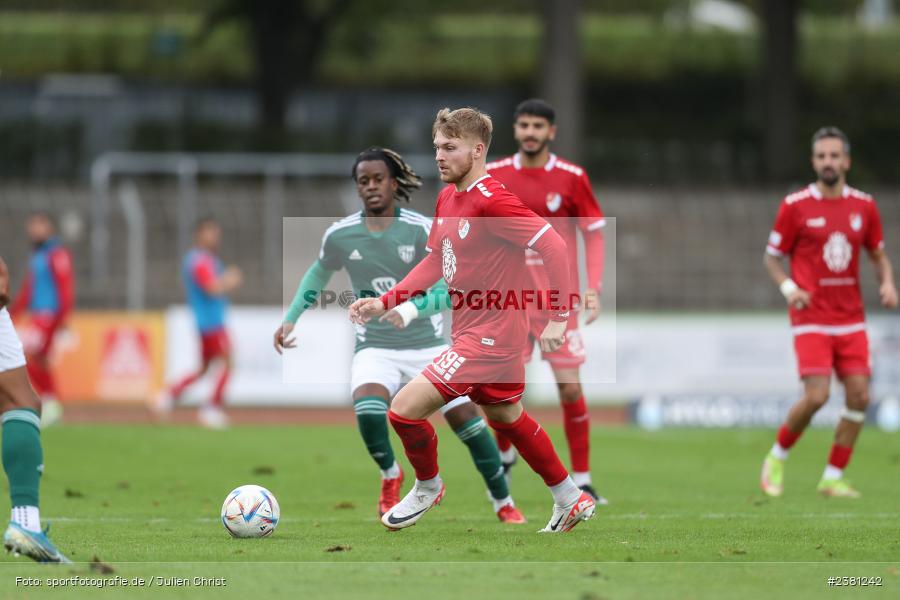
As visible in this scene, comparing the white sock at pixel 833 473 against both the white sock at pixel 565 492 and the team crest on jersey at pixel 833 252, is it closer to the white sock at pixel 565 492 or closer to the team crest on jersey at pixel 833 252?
the team crest on jersey at pixel 833 252

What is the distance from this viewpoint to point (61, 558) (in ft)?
23.6

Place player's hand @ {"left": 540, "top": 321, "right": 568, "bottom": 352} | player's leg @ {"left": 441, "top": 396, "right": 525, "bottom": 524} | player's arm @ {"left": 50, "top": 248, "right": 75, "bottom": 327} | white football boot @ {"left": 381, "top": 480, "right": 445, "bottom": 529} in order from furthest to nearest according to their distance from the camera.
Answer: player's arm @ {"left": 50, "top": 248, "right": 75, "bottom": 327}, player's leg @ {"left": 441, "top": 396, "right": 525, "bottom": 524}, white football boot @ {"left": 381, "top": 480, "right": 445, "bottom": 529}, player's hand @ {"left": 540, "top": 321, "right": 568, "bottom": 352}

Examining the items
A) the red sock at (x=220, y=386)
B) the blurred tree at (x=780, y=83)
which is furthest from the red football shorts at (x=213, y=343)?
the blurred tree at (x=780, y=83)

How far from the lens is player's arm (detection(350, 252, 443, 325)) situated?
7.93 m

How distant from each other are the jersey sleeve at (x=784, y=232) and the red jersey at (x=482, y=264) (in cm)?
341

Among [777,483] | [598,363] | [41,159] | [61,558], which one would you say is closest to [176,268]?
[41,159]

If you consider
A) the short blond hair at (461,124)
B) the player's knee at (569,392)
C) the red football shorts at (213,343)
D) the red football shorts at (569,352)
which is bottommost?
the red football shorts at (213,343)

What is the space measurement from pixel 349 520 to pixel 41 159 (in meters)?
21.5

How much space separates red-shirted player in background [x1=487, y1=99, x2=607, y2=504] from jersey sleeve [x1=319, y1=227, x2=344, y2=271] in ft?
5.01

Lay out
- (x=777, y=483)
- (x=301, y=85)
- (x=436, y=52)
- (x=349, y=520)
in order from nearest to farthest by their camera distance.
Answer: (x=349, y=520) < (x=777, y=483) < (x=301, y=85) < (x=436, y=52)

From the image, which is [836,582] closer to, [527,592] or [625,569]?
[625,569]

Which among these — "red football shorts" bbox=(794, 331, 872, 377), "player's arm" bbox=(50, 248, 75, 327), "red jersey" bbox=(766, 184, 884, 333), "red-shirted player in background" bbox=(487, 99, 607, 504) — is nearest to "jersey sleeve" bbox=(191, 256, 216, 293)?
"player's arm" bbox=(50, 248, 75, 327)

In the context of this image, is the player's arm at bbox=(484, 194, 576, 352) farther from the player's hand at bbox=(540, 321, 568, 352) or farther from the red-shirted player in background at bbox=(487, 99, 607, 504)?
the red-shirted player in background at bbox=(487, 99, 607, 504)

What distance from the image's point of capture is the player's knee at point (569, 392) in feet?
34.2
